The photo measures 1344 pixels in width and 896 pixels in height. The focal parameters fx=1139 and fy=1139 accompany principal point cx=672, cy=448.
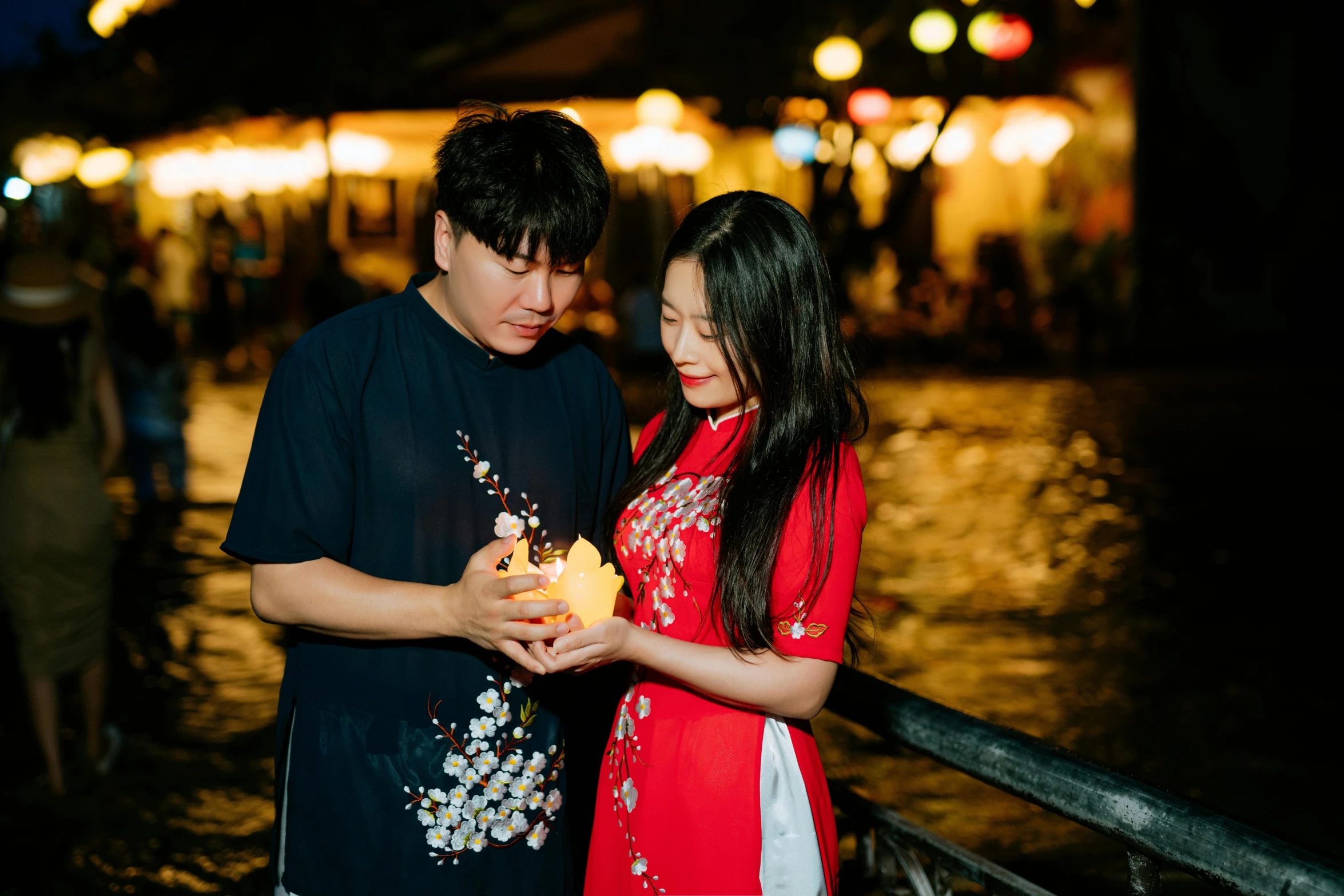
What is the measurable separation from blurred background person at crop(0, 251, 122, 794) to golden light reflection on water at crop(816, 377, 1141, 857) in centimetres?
330

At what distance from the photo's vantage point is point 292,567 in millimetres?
2010

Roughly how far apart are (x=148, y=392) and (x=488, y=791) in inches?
321

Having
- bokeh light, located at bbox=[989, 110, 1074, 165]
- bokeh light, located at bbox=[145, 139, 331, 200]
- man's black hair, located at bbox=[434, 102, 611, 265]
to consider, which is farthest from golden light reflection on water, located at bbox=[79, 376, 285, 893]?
bokeh light, located at bbox=[989, 110, 1074, 165]

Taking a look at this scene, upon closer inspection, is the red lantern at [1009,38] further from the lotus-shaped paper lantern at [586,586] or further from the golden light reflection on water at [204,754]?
the lotus-shaped paper lantern at [586,586]

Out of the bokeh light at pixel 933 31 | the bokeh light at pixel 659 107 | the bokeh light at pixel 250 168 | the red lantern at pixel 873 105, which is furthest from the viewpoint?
the bokeh light at pixel 250 168

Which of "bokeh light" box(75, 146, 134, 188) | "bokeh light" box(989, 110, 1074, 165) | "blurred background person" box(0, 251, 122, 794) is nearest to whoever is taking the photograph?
"blurred background person" box(0, 251, 122, 794)

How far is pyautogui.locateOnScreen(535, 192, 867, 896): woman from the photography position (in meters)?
2.00

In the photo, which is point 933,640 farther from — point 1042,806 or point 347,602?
point 347,602

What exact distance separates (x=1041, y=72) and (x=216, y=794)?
692 inches

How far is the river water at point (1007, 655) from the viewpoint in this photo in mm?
4453

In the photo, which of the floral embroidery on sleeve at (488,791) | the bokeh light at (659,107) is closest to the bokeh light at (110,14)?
the bokeh light at (659,107)

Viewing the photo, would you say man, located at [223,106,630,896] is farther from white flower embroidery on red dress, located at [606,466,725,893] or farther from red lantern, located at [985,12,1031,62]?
red lantern, located at [985,12,1031,62]

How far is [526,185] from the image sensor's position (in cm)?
200

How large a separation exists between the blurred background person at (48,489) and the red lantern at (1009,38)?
8.01 metres
